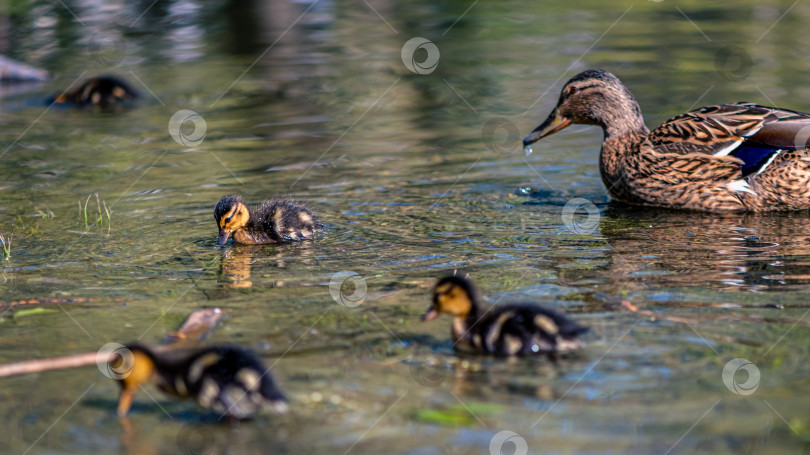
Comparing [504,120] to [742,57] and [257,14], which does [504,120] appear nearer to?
[742,57]

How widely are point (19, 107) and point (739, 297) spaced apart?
8142 millimetres

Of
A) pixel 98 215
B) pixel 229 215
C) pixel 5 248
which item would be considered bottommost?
pixel 229 215

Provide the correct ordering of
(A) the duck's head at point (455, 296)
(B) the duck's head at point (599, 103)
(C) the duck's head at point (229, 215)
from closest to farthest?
(A) the duck's head at point (455, 296) → (C) the duck's head at point (229, 215) → (B) the duck's head at point (599, 103)

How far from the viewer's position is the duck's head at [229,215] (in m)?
5.77

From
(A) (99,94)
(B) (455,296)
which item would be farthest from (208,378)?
(A) (99,94)

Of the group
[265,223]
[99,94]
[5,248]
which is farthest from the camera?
[99,94]

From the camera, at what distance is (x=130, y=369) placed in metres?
3.48

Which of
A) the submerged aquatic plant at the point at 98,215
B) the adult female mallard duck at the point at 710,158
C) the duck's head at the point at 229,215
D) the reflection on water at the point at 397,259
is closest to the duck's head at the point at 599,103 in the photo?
the adult female mallard duck at the point at 710,158

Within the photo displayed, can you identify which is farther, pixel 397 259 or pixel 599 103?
pixel 599 103

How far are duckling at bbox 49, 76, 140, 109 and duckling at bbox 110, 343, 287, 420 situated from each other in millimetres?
7518

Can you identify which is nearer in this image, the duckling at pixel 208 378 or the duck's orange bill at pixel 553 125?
the duckling at pixel 208 378

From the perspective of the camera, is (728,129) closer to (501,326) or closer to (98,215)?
(501,326)

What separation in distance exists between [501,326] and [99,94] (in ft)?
25.3

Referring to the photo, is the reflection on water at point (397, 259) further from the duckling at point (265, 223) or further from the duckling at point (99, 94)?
the duckling at point (99, 94)
